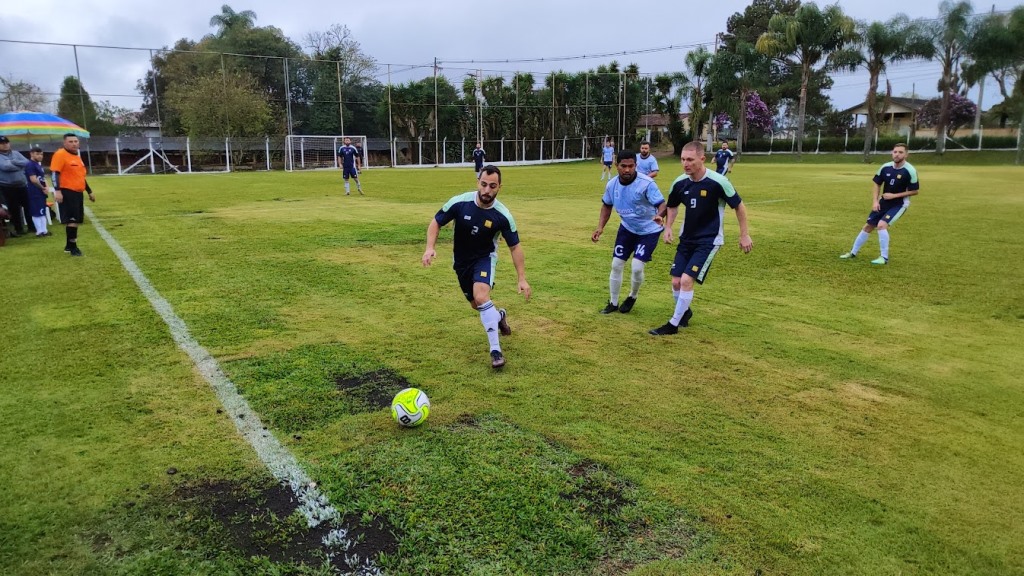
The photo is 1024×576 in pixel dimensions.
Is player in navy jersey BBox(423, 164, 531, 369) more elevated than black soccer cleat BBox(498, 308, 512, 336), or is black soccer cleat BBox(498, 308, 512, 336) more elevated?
player in navy jersey BBox(423, 164, 531, 369)

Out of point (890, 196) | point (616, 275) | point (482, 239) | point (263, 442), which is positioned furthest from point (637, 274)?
point (890, 196)

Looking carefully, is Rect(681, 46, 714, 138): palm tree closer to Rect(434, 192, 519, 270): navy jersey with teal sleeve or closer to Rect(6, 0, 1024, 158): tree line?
Rect(6, 0, 1024, 158): tree line

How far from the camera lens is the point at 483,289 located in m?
5.67

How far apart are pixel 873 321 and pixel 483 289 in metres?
A: 4.73

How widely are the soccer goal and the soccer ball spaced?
139 ft

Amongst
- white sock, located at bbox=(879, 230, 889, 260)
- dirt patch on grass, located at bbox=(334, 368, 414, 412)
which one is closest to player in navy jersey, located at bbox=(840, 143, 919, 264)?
white sock, located at bbox=(879, 230, 889, 260)

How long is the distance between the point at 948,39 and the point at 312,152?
50.6m

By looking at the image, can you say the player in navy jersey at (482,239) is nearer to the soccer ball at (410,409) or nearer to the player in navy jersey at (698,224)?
the soccer ball at (410,409)

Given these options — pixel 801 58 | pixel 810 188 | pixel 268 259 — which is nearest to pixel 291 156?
pixel 810 188

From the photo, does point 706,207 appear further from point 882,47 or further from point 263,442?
point 882,47

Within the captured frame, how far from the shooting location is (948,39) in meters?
51.4

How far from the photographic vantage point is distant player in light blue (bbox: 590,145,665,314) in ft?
23.7

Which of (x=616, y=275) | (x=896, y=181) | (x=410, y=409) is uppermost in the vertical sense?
(x=896, y=181)

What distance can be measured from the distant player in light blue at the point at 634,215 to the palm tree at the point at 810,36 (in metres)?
52.8
